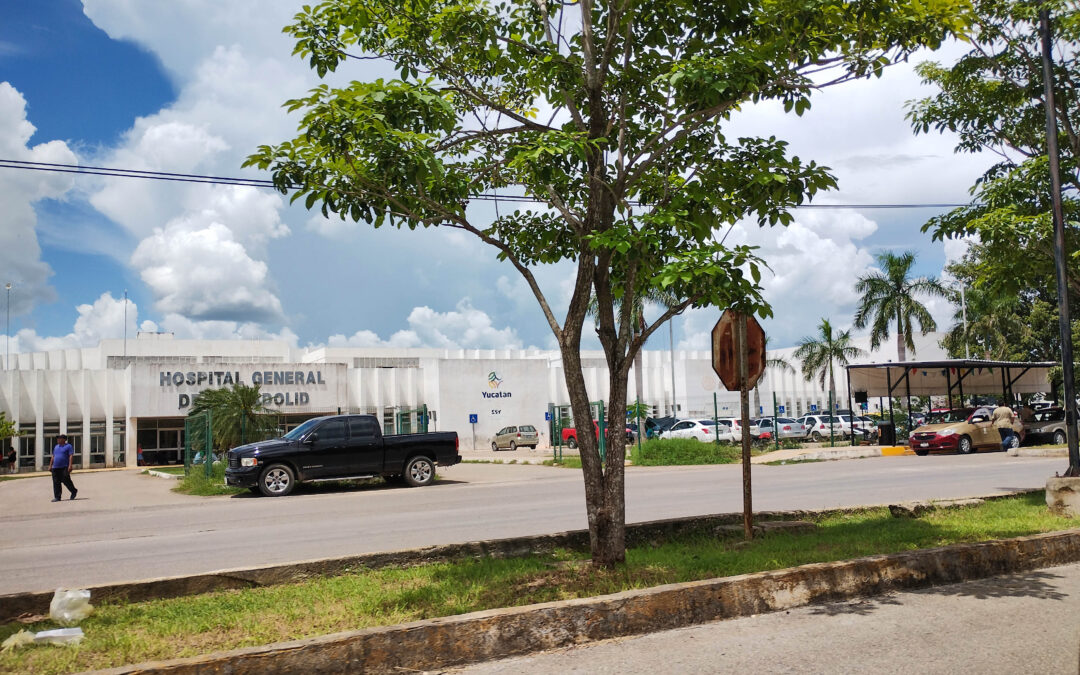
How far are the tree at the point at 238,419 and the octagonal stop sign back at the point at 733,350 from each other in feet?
Result: 71.3

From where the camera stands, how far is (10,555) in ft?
37.2

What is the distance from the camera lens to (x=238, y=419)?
2742 cm

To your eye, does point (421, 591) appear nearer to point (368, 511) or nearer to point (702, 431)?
point (368, 511)

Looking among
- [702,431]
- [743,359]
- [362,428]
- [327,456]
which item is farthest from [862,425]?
[743,359]

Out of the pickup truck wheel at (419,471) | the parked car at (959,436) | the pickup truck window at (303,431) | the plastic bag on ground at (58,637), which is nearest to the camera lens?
the plastic bag on ground at (58,637)

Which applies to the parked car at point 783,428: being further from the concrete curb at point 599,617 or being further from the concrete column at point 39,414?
the concrete column at point 39,414

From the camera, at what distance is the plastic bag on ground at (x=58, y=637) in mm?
5492

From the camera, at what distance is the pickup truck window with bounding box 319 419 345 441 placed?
19.3 metres

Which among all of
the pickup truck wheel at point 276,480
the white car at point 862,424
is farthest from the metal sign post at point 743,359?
the white car at point 862,424

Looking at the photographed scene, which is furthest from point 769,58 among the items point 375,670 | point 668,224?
point 375,670

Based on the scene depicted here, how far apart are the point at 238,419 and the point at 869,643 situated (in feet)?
81.8

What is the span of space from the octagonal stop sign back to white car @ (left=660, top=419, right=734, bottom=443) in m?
30.1

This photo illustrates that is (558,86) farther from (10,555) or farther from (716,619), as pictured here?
(10,555)

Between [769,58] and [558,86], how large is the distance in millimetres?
1900
